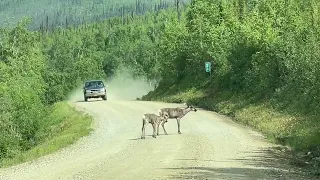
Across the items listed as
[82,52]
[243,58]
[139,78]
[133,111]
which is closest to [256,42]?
[243,58]

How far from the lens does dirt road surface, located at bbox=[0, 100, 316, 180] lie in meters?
15.4

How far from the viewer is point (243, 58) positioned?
42.5m

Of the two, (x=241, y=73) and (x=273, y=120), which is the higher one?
(x=241, y=73)

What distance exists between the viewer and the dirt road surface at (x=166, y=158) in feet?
50.6

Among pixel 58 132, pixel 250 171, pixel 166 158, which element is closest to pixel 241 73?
pixel 58 132

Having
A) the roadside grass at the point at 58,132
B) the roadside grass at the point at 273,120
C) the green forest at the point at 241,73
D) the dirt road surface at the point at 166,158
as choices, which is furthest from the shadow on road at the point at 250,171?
the roadside grass at the point at 58,132

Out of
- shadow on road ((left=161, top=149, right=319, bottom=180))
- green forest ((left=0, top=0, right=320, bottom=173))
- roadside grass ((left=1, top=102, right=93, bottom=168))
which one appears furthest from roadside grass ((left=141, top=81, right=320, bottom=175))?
roadside grass ((left=1, top=102, right=93, bottom=168))

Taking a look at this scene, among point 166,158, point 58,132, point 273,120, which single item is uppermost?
point 273,120

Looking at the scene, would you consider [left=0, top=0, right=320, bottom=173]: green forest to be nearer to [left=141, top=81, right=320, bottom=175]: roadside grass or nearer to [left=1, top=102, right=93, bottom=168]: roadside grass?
[left=141, top=81, right=320, bottom=175]: roadside grass

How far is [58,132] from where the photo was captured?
1339 inches

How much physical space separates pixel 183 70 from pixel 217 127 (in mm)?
34328

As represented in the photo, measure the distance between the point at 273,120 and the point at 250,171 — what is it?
45.5ft

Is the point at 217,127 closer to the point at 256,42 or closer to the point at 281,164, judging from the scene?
the point at 281,164

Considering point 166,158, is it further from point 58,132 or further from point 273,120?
point 58,132
